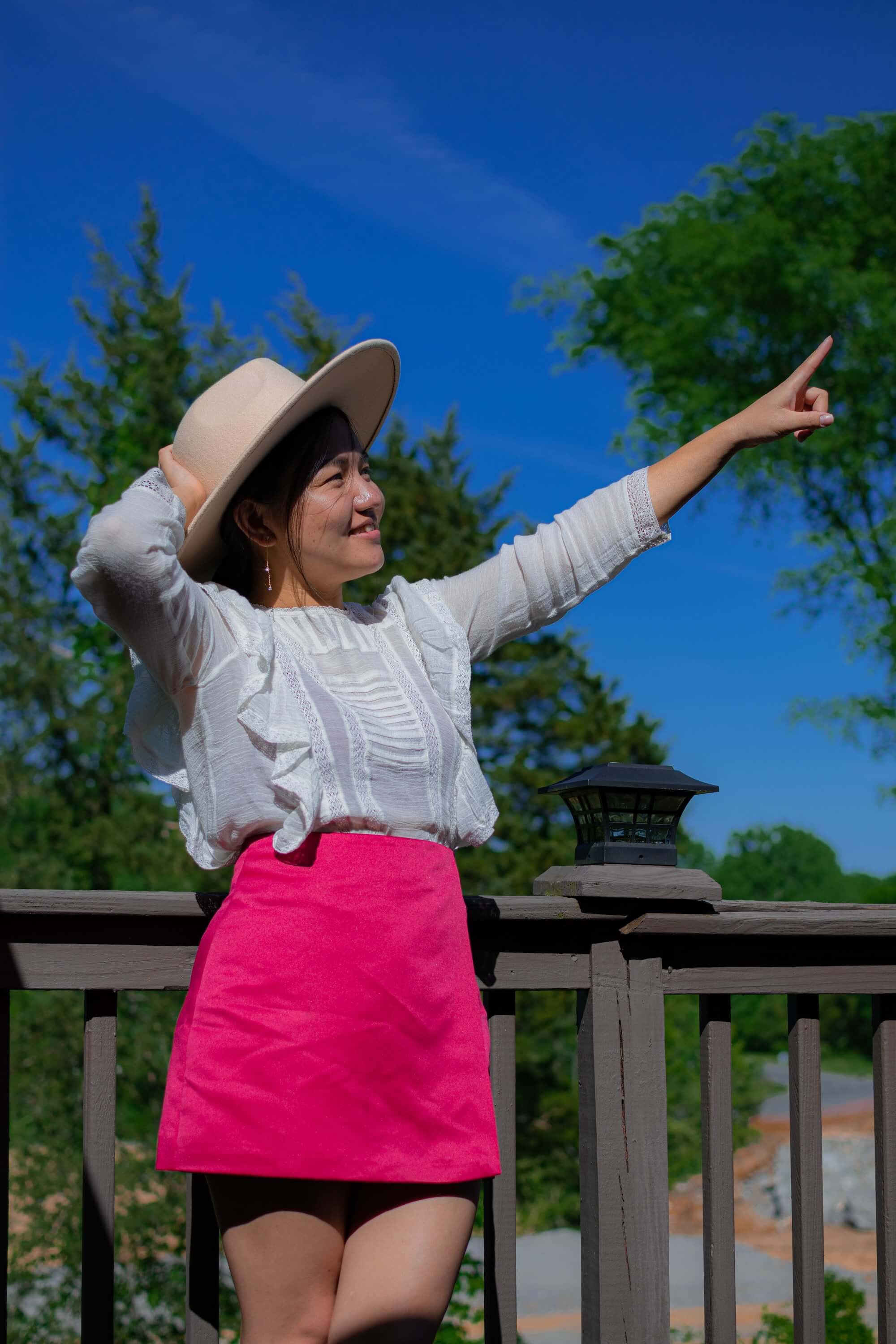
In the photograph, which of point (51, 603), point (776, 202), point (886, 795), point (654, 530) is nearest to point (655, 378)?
point (776, 202)

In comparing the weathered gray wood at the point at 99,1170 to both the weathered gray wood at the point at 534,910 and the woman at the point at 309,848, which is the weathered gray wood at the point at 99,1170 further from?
the weathered gray wood at the point at 534,910

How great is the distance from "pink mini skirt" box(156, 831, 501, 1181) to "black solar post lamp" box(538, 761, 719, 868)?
0.51m

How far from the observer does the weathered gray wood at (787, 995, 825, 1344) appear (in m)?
1.89

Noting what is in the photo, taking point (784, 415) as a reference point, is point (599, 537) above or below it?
below

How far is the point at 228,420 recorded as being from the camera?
1587 millimetres

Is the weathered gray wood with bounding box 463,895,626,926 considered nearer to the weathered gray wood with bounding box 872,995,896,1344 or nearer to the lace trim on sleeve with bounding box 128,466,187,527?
the weathered gray wood with bounding box 872,995,896,1344

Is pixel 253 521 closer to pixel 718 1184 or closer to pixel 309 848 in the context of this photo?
pixel 309 848

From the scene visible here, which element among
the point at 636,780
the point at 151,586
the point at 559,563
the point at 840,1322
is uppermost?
the point at 559,563

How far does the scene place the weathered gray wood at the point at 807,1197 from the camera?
1894 millimetres

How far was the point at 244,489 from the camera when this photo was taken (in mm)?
1626

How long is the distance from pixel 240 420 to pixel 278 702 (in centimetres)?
41

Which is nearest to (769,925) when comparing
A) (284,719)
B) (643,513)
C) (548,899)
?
(548,899)

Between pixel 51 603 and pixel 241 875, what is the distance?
1032cm

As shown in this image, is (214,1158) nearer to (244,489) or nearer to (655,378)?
(244,489)
